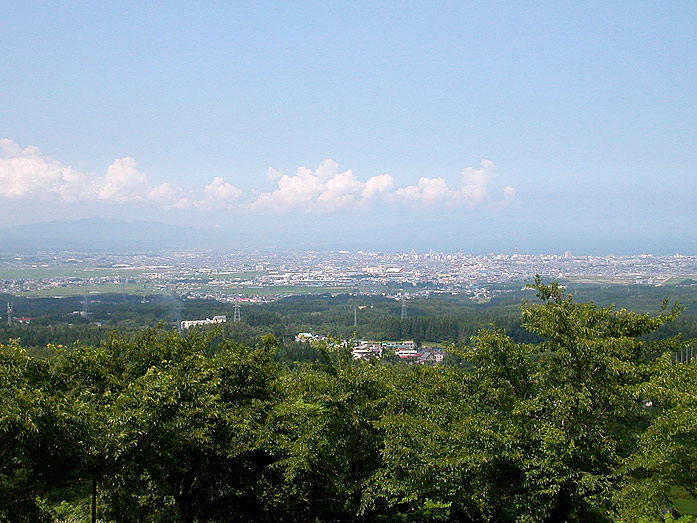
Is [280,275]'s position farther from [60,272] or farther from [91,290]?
[60,272]

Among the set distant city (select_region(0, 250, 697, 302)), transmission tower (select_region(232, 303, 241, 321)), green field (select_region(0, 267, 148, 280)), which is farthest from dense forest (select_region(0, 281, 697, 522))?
green field (select_region(0, 267, 148, 280))

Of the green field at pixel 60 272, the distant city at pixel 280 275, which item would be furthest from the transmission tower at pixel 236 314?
the green field at pixel 60 272

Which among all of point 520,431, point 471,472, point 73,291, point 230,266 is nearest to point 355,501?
point 471,472

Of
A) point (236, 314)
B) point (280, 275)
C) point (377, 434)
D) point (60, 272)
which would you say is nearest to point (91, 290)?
point (60, 272)

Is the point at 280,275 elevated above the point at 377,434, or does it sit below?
below

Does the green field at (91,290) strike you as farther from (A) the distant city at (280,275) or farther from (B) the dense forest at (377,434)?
(B) the dense forest at (377,434)

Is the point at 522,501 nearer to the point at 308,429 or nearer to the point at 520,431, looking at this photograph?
the point at 520,431
